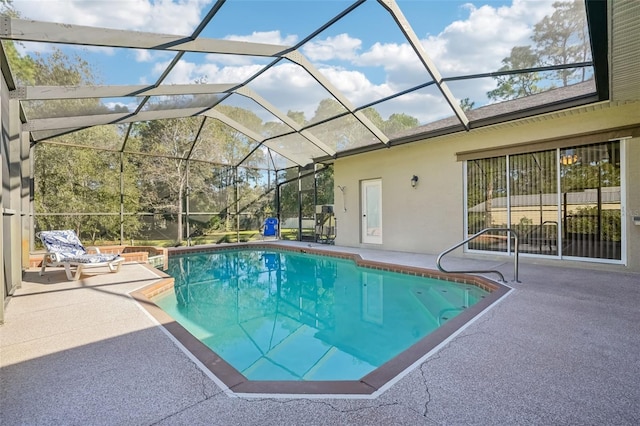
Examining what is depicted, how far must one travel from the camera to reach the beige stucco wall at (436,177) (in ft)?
18.5

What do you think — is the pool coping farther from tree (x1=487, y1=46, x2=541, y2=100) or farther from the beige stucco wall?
tree (x1=487, y1=46, x2=541, y2=100)

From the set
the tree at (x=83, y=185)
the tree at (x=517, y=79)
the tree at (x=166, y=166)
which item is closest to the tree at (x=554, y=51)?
the tree at (x=517, y=79)

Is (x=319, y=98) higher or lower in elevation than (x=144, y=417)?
higher

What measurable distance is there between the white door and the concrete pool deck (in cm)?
622

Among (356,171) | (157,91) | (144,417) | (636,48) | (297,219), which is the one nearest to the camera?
(144,417)

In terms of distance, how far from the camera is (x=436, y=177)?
835cm

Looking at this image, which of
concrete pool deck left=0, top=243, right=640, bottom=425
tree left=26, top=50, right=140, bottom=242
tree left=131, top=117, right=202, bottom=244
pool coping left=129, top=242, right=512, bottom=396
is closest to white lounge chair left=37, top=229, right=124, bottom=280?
pool coping left=129, top=242, right=512, bottom=396

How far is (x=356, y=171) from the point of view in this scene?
34.9 feet

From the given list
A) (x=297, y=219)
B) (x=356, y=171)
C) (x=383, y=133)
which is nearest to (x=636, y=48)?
(x=383, y=133)

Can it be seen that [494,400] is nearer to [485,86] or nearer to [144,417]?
[144,417]

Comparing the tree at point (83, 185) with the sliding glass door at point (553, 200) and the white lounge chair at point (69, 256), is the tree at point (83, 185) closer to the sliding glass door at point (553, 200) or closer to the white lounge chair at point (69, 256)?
the white lounge chair at point (69, 256)

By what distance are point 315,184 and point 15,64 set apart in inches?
342

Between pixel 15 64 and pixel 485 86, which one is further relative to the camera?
pixel 485 86

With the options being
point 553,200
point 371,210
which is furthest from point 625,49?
point 371,210
